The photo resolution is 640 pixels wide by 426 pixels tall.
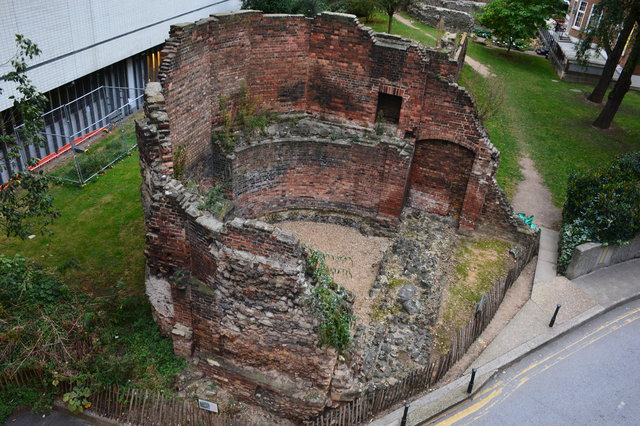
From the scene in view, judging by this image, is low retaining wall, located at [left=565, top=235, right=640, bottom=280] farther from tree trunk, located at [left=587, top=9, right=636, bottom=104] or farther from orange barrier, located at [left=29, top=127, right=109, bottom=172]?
orange barrier, located at [left=29, top=127, right=109, bottom=172]

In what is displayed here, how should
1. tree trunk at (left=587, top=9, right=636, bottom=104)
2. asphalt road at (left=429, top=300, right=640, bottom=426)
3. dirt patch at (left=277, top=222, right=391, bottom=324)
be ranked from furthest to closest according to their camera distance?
tree trunk at (left=587, top=9, right=636, bottom=104) → dirt patch at (left=277, top=222, right=391, bottom=324) → asphalt road at (left=429, top=300, right=640, bottom=426)

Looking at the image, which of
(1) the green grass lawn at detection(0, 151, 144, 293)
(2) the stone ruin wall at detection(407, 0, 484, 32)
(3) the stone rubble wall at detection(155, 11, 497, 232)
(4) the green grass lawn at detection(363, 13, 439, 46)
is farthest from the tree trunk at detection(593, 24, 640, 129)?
(1) the green grass lawn at detection(0, 151, 144, 293)

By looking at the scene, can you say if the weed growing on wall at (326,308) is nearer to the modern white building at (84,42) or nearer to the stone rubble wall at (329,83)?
the stone rubble wall at (329,83)

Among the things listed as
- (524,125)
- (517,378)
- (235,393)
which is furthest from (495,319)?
(524,125)

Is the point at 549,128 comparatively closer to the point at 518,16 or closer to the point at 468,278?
the point at 518,16

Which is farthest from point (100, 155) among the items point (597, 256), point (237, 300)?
point (597, 256)

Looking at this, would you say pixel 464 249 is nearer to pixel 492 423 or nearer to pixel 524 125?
pixel 492 423
